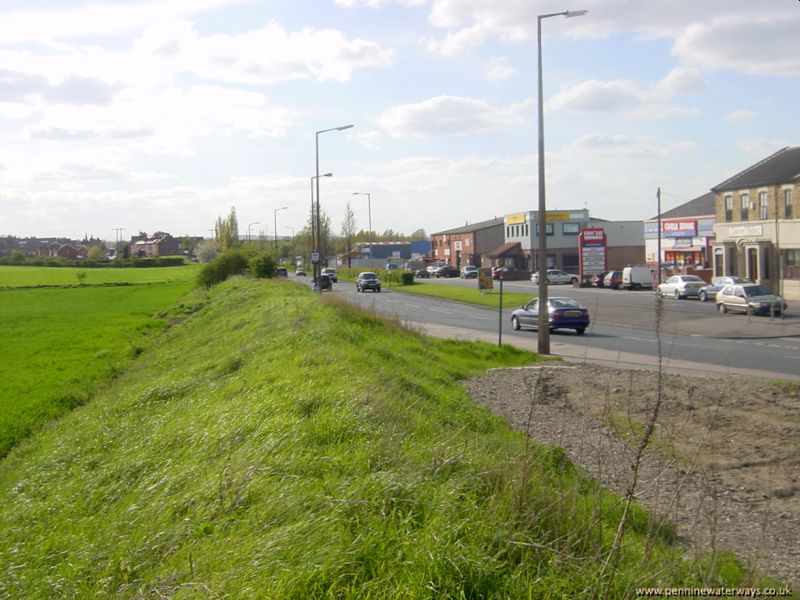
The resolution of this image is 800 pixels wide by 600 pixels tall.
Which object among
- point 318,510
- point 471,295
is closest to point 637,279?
point 471,295

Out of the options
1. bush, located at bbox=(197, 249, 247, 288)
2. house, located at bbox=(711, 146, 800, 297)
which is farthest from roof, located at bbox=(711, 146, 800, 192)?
bush, located at bbox=(197, 249, 247, 288)

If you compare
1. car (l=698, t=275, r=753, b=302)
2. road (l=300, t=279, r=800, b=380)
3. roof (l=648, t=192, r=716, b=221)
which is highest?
roof (l=648, t=192, r=716, b=221)

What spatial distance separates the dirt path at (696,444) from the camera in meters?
7.75

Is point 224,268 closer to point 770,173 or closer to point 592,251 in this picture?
point 592,251

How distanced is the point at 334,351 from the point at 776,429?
696cm

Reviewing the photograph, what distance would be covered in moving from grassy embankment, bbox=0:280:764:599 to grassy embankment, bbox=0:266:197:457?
679 cm

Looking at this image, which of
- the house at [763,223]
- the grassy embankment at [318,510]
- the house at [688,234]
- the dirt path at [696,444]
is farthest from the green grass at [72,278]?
→ the grassy embankment at [318,510]

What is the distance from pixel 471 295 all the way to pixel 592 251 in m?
17.0

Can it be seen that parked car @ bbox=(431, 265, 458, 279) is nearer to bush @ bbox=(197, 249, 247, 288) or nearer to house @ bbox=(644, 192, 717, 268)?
house @ bbox=(644, 192, 717, 268)

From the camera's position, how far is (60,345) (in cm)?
3250

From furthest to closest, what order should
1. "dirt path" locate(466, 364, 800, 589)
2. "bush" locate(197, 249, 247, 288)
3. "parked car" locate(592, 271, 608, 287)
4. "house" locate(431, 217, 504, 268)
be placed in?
"house" locate(431, 217, 504, 268) < "parked car" locate(592, 271, 608, 287) < "bush" locate(197, 249, 247, 288) < "dirt path" locate(466, 364, 800, 589)

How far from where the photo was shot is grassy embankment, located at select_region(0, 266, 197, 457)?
752 inches

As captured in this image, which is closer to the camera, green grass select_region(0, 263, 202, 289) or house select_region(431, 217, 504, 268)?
green grass select_region(0, 263, 202, 289)

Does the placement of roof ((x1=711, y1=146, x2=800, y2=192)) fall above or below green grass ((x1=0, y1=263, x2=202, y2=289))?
above
